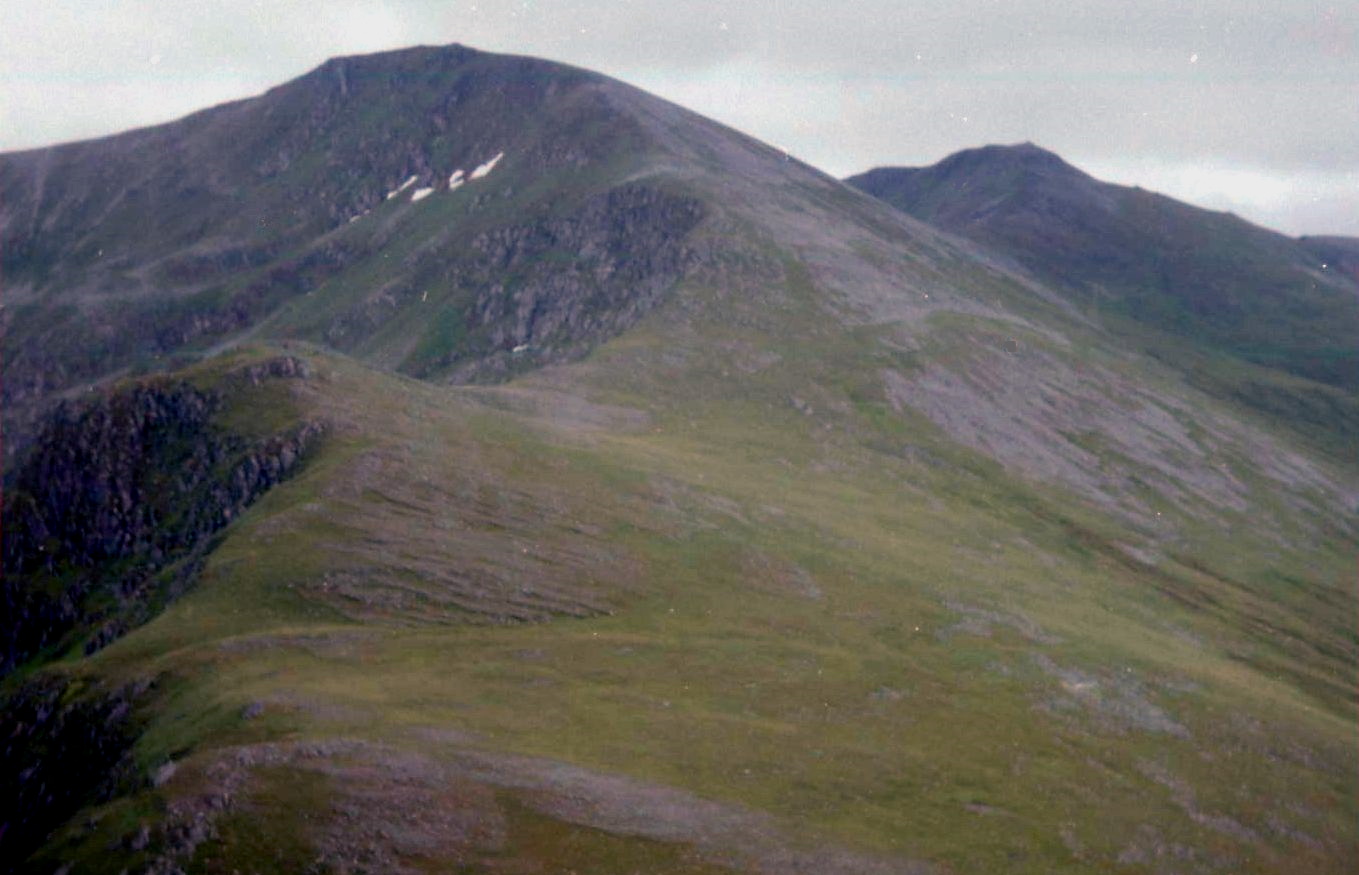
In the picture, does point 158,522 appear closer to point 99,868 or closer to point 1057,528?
point 99,868

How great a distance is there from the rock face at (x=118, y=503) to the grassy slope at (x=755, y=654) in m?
6.58

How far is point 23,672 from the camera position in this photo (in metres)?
91.6

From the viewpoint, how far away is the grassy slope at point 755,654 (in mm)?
64750

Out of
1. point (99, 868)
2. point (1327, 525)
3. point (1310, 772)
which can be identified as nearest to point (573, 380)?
point (1310, 772)

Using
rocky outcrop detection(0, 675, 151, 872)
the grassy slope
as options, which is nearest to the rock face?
the grassy slope

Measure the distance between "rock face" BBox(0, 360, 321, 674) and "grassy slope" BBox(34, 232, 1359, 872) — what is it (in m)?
6.58

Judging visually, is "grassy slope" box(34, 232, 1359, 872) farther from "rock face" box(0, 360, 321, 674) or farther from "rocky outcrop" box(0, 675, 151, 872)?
"rock face" box(0, 360, 321, 674)

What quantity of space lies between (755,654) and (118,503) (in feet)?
174

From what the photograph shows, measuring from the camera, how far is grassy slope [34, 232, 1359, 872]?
64750mm

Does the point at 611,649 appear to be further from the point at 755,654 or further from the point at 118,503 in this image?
the point at 118,503

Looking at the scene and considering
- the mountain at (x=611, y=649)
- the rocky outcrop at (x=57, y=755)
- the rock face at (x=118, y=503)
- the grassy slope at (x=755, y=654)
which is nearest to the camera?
the mountain at (x=611, y=649)

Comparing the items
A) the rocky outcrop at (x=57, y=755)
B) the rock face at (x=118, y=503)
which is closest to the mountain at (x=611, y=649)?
the rocky outcrop at (x=57, y=755)

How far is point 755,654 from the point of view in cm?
8444

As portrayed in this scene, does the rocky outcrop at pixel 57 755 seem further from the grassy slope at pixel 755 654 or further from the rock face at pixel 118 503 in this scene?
the rock face at pixel 118 503
